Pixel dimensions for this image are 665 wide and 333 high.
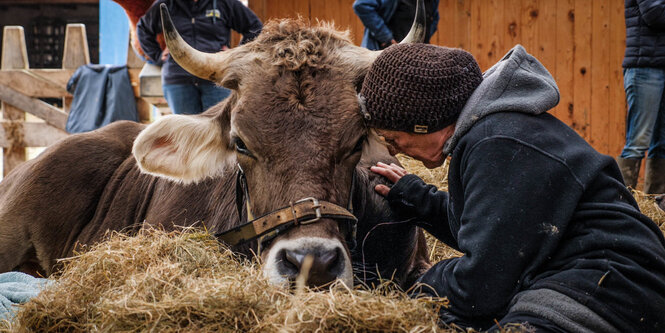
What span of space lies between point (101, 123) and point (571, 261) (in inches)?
292

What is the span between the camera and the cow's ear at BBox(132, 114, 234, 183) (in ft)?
11.2

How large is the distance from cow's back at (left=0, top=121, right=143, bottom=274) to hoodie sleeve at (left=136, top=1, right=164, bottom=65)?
1781mm

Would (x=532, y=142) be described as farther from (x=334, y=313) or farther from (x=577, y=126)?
(x=577, y=126)

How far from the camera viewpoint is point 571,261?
2.14m

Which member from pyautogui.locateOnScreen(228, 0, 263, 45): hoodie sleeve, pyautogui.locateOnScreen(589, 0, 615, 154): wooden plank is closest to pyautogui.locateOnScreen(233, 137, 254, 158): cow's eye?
pyautogui.locateOnScreen(228, 0, 263, 45): hoodie sleeve

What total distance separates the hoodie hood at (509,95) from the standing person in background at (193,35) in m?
4.00

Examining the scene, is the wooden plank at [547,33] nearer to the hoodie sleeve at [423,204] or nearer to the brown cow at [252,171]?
the brown cow at [252,171]

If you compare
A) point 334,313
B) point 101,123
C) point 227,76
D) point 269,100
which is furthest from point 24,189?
point 101,123

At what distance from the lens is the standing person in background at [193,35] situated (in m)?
6.09

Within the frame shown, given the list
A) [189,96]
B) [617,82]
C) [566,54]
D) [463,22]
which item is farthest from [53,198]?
[617,82]

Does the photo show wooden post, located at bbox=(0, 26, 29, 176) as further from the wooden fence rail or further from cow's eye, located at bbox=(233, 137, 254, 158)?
cow's eye, located at bbox=(233, 137, 254, 158)

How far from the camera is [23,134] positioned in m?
9.43

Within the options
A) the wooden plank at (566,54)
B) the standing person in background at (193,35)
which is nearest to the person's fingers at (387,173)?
the standing person in background at (193,35)

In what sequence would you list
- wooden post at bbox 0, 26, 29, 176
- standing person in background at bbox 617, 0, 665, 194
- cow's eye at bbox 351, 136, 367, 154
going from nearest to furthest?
cow's eye at bbox 351, 136, 367, 154, standing person in background at bbox 617, 0, 665, 194, wooden post at bbox 0, 26, 29, 176
